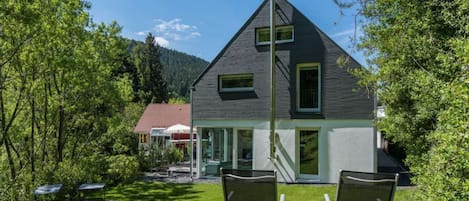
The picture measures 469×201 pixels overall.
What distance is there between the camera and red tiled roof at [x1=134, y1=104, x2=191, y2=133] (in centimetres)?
2362

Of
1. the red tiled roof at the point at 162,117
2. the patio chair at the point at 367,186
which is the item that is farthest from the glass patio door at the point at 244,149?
the red tiled roof at the point at 162,117

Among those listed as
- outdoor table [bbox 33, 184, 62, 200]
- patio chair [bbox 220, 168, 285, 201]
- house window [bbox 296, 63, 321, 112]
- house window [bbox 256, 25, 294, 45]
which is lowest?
outdoor table [bbox 33, 184, 62, 200]

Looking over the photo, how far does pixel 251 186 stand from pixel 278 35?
9.20m

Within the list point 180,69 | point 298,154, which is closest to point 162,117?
point 298,154

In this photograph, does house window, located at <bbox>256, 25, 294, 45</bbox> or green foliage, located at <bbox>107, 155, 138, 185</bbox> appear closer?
green foliage, located at <bbox>107, 155, 138, 185</bbox>

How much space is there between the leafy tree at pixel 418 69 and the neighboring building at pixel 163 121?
16.2 meters

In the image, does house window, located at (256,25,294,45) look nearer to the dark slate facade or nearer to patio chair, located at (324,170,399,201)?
the dark slate facade

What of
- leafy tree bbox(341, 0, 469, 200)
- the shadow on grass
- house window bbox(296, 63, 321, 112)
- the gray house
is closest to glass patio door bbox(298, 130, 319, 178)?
the gray house

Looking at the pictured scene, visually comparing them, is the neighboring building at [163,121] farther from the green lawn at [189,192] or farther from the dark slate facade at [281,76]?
the green lawn at [189,192]

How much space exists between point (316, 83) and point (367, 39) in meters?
6.15

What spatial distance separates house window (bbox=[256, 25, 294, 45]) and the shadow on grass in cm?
656

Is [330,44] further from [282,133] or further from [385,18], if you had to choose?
[385,18]

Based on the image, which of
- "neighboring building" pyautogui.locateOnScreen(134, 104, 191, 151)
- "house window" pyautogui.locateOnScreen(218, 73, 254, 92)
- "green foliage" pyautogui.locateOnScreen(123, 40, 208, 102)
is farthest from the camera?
"green foliage" pyautogui.locateOnScreen(123, 40, 208, 102)

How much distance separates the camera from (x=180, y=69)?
9875 cm
